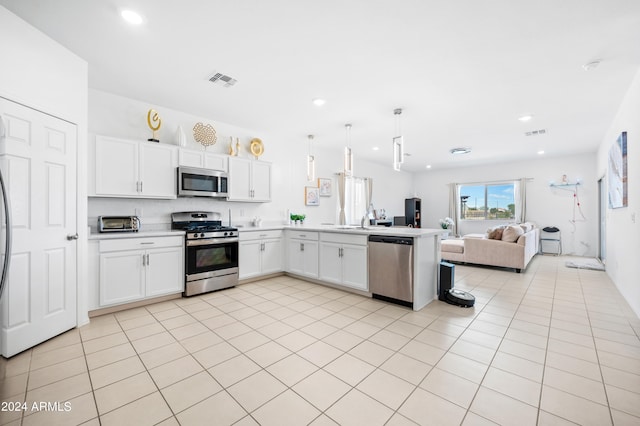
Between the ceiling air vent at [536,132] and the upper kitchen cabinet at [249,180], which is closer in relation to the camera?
the upper kitchen cabinet at [249,180]

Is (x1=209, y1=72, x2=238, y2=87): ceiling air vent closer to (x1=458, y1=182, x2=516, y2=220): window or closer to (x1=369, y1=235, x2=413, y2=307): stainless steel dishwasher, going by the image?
(x1=369, y1=235, x2=413, y2=307): stainless steel dishwasher

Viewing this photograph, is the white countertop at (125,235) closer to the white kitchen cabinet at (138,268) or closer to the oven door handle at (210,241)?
the white kitchen cabinet at (138,268)

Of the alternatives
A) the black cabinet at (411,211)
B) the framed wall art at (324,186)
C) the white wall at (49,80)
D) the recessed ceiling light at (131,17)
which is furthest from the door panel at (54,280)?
the black cabinet at (411,211)

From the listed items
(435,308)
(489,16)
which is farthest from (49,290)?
(489,16)

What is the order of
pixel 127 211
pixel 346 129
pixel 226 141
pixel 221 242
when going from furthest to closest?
pixel 346 129, pixel 226 141, pixel 221 242, pixel 127 211

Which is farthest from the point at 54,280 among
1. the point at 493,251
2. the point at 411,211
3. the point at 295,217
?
the point at 411,211

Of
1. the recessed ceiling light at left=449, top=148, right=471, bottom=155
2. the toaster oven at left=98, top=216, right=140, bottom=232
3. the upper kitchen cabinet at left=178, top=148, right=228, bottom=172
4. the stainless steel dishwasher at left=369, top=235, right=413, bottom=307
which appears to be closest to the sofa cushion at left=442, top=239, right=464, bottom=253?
the recessed ceiling light at left=449, top=148, right=471, bottom=155

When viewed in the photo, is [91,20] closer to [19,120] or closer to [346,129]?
[19,120]

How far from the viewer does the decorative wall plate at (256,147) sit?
16.3 feet

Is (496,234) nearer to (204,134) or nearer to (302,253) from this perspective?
(302,253)

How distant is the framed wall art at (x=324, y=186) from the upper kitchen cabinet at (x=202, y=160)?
258cm

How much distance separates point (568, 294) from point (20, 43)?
673 cm

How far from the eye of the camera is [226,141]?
4.73 meters

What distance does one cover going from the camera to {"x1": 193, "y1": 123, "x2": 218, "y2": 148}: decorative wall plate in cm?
425
